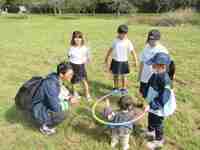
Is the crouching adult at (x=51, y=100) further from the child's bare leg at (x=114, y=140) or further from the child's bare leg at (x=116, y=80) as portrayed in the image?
the child's bare leg at (x=116, y=80)

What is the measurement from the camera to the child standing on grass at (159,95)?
4.07 meters

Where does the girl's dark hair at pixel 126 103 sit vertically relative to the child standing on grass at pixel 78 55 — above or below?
below

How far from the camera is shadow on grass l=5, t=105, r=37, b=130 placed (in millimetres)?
5178

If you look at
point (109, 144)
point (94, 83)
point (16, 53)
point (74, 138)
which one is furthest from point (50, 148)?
point (16, 53)

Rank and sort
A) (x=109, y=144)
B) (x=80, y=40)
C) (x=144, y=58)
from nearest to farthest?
(x=109, y=144), (x=144, y=58), (x=80, y=40)

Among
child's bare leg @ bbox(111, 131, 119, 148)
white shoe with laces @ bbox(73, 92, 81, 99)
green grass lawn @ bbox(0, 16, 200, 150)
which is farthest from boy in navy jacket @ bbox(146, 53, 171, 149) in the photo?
white shoe with laces @ bbox(73, 92, 81, 99)

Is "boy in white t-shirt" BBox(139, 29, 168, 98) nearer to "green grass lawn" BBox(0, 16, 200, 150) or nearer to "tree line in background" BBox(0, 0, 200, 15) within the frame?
"green grass lawn" BBox(0, 16, 200, 150)

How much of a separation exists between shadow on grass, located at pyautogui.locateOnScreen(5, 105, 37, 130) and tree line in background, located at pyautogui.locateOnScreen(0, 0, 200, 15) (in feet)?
142

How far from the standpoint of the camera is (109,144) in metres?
4.48

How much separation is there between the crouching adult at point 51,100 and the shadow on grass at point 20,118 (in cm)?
51

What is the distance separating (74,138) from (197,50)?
7.95 meters

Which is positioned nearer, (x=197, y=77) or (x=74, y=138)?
(x=74, y=138)

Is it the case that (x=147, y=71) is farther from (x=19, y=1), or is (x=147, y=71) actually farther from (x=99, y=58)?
(x=19, y=1)

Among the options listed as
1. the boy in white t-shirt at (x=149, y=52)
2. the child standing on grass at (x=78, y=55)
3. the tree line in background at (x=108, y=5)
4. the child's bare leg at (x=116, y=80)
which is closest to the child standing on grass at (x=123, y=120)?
the boy in white t-shirt at (x=149, y=52)
